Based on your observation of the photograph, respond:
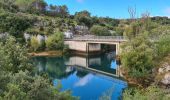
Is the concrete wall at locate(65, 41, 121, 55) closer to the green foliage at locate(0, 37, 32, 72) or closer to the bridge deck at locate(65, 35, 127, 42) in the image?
the bridge deck at locate(65, 35, 127, 42)

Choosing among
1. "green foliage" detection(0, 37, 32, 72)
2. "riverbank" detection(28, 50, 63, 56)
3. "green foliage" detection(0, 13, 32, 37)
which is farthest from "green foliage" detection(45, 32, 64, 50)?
"green foliage" detection(0, 37, 32, 72)

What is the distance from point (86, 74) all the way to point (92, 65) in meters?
12.4

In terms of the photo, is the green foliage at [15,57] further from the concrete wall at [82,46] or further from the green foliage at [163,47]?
the concrete wall at [82,46]

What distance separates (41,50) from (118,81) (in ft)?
154

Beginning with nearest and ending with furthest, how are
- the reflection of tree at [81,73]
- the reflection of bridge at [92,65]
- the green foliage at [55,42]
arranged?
the reflection of tree at [81,73] → the reflection of bridge at [92,65] → the green foliage at [55,42]

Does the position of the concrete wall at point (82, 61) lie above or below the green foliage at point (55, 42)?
below

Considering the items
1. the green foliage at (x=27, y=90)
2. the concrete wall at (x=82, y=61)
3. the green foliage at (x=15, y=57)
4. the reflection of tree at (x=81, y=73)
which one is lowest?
the reflection of tree at (x=81, y=73)

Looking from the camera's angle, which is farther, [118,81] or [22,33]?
[22,33]

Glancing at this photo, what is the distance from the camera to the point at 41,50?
9738 centimetres

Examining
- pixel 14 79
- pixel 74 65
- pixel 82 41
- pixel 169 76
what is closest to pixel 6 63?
pixel 14 79

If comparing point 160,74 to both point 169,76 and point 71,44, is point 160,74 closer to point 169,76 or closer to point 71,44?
point 169,76

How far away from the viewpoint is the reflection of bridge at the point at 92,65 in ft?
222

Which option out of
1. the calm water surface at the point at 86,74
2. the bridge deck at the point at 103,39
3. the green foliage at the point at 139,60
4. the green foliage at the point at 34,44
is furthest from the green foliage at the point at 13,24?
the green foliage at the point at 139,60

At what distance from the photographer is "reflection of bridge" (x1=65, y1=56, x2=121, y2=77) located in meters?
67.7
